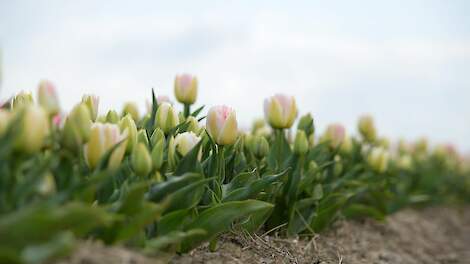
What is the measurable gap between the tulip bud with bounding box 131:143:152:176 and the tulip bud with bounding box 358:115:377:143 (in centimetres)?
320

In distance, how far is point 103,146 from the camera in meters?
2.35

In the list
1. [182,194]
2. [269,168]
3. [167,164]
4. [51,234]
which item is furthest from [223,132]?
[51,234]

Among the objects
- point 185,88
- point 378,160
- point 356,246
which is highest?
point 185,88

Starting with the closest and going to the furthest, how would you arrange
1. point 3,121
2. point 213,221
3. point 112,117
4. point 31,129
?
point 31,129
point 3,121
point 213,221
point 112,117

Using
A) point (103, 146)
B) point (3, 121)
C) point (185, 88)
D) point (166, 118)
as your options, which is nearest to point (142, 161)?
point (103, 146)

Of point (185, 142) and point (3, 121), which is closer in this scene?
point (3, 121)

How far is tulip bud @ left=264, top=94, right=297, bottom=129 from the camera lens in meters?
3.63

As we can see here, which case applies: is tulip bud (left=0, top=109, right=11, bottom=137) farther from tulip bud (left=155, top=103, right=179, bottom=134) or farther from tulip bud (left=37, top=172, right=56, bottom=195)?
tulip bud (left=155, top=103, right=179, bottom=134)

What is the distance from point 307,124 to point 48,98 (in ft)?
7.93

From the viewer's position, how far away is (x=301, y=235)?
160 inches

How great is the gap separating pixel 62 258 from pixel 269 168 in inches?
78.1

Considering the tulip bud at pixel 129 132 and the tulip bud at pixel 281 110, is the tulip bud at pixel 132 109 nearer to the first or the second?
the tulip bud at pixel 281 110

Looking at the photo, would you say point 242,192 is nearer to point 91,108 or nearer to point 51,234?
point 91,108

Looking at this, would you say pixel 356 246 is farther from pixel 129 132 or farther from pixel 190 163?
pixel 129 132
